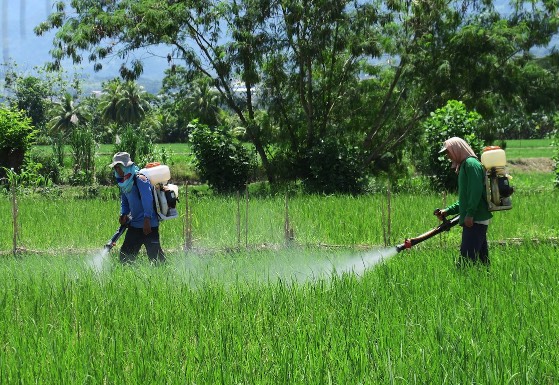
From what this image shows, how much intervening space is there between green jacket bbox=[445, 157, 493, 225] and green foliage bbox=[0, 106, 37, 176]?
11.3 metres

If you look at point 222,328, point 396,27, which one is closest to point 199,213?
point 222,328

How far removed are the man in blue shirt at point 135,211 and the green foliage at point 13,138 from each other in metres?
9.25

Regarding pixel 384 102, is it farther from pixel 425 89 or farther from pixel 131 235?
pixel 131 235

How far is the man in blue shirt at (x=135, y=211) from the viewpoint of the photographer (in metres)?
6.26

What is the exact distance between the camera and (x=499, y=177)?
568cm

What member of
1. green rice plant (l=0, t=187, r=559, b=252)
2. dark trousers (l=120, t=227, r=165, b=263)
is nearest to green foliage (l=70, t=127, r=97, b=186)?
green rice plant (l=0, t=187, r=559, b=252)

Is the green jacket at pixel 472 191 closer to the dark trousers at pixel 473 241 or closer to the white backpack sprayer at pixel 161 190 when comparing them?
the dark trousers at pixel 473 241

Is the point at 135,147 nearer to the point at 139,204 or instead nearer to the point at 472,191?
the point at 139,204

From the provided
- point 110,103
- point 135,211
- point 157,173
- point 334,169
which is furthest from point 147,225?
point 110,103

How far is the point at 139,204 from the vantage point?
21.0 ft

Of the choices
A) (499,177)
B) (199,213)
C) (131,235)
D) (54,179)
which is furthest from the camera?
(54,179)

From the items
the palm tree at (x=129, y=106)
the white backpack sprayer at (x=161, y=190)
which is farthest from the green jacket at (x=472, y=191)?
the palm tree at (x=129, y=106)

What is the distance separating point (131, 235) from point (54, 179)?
477 inches

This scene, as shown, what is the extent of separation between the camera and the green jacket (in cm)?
553
